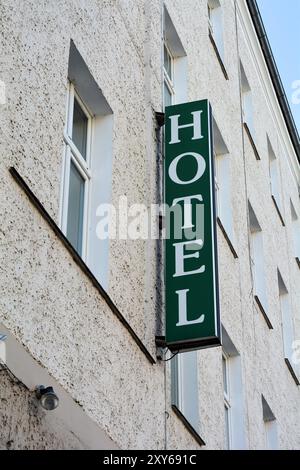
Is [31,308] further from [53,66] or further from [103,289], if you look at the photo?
[53,66]

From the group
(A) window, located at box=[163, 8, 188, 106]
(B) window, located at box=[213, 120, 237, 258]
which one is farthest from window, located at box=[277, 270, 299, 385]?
(A) window, located at box=[163, 8, 188, 106]

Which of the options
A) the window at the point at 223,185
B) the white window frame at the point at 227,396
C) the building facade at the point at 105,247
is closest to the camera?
the building facade at the point at 105,247

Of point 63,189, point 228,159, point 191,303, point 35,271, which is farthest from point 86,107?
point 228,159

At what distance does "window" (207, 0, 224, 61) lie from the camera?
1521cm

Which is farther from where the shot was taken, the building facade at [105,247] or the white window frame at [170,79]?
the white window frame at [170,79]

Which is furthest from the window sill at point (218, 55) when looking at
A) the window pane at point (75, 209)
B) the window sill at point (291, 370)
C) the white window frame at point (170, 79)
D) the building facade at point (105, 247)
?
the window pane at point (75, 209)

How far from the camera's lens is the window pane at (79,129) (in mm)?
8578

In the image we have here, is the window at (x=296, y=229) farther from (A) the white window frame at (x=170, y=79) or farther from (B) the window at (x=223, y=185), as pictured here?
(A) the white window frame at (x=170, y=79)

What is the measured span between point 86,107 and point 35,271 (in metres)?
2.63

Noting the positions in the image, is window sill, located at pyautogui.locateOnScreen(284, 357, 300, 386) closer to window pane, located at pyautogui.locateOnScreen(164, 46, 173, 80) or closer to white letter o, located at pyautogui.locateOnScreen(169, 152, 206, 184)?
window pane, located at pyautogui.locateOnScreen(164, 46, 173, 80)

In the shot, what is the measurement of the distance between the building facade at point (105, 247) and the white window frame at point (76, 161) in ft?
0.04

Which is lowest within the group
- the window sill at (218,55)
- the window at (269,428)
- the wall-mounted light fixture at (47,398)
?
the wall-mounted light fixture at (47,398)

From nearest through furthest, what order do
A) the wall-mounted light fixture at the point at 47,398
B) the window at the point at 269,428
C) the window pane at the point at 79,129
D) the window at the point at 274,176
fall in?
the wall-mounted light fixture at the point at 47,398 → the window pane at the point at 79,129 → the window at the point at 269,428 → the window at the point at 274,176

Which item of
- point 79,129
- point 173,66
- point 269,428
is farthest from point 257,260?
point 79,129
